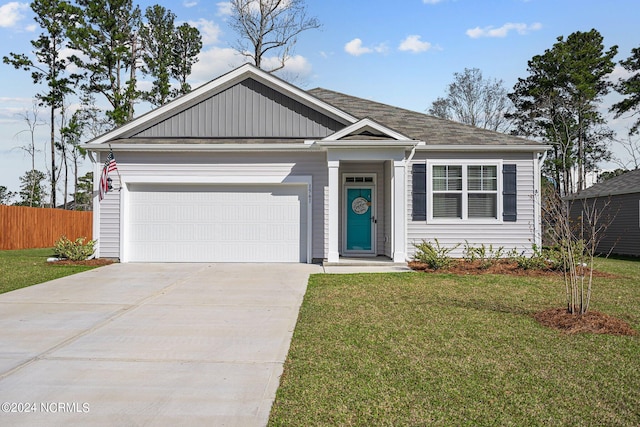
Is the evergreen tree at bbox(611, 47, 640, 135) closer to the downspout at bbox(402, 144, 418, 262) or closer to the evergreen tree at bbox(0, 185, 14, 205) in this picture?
the downspout at bbox(402, 144, 418, 262)

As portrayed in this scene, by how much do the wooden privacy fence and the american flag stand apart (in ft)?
32.5

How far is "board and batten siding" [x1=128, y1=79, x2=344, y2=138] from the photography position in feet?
39.8

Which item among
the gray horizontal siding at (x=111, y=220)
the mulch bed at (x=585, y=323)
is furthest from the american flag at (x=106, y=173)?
the mulch bed at (x=585, y=323)

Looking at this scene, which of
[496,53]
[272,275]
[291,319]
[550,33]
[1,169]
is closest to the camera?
[291,319]

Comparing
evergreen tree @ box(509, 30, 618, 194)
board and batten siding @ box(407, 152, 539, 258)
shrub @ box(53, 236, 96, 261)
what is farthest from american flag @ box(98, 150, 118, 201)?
evergreen tree @ box(509, 30, 618, 194)

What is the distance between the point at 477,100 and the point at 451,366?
1324 inches

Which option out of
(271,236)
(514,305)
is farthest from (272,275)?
(514,305)

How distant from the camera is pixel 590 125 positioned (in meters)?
30.1

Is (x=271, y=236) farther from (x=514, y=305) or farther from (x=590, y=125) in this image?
(x=590, y=125)

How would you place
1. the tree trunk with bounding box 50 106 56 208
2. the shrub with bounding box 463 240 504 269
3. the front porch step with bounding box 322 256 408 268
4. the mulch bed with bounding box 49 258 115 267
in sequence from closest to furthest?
the shrub with bounding box 463 240 504 269 < the front porch step with bounding box 322 256 408 268 < the mulch bed with bounding box 49 258 115 267 < the tree trunk with bounding box 50 106 56 208

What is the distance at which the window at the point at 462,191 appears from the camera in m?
12.2

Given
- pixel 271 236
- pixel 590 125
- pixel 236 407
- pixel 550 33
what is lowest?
pixel 236 407

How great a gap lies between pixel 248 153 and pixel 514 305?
7.54 meters

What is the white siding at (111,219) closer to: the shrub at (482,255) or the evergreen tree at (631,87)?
the shrub at (482,255)
